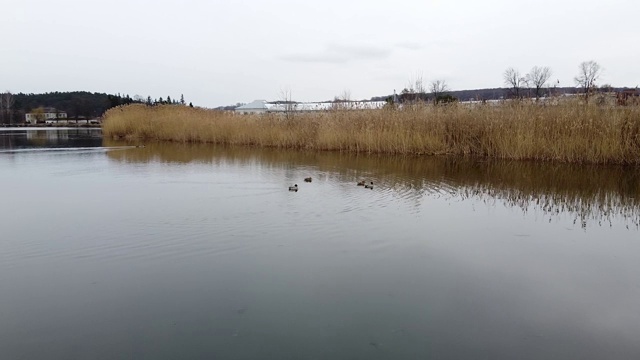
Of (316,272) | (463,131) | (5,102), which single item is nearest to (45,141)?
(463,131)

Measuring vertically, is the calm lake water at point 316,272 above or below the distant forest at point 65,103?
below

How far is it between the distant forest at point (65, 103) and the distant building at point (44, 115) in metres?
0.81

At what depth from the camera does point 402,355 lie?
2377 millimetres

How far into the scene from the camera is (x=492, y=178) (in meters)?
8.52

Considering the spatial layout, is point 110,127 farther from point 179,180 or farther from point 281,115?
point 179,180

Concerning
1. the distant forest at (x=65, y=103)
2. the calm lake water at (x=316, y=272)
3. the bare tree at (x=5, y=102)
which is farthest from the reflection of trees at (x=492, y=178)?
the bare tree at (x=5, y=102)

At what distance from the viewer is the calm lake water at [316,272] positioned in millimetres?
2516

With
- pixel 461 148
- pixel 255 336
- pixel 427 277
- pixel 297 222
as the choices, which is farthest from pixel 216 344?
pixel 461 148

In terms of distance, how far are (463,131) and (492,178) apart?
466 cm

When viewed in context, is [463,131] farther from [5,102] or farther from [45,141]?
[5,102]

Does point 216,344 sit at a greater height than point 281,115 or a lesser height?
lesser

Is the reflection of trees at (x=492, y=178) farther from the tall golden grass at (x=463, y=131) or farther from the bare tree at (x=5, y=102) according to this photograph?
the bare tree at (x=5, y=102)

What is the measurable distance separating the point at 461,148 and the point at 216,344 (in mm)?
11469

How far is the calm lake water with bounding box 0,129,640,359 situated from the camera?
252 cm
